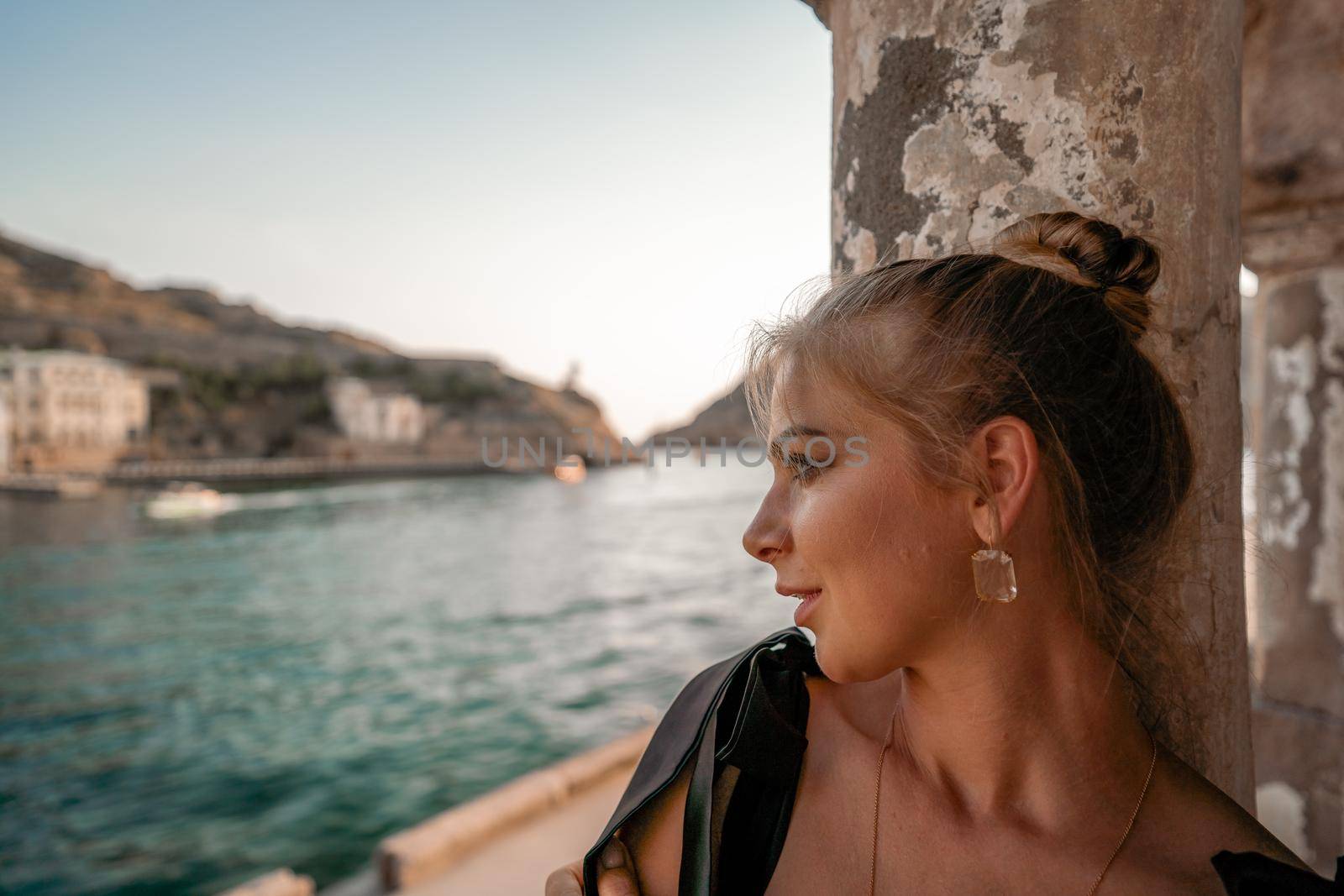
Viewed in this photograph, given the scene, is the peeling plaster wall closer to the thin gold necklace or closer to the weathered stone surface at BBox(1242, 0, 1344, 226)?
the weathered stone surface at BBox(1242, 0, 1344, 226)

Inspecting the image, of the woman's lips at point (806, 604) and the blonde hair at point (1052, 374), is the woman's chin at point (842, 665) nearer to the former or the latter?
the woman's lips at point (806, 604)

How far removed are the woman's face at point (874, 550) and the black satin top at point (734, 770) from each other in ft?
0.57

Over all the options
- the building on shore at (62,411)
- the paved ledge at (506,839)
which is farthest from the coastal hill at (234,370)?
the paved ledge at (506,839)

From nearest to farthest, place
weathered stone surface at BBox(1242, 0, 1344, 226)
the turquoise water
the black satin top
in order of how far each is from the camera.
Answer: the black satin top < weathered stone surface at BBox(1242, 0, 1344, 226) < the turquoise water

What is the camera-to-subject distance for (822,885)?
96cm

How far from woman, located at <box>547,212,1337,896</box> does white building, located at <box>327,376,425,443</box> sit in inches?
2877

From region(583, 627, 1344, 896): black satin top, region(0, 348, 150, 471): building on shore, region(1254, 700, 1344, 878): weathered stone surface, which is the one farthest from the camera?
region(0, 348, 150, 471): building on shore

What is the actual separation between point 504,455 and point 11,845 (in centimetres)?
971

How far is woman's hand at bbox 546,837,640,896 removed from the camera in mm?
1004

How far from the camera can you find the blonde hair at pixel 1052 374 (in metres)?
0.87

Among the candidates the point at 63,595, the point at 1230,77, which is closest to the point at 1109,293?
the point at 1230,77

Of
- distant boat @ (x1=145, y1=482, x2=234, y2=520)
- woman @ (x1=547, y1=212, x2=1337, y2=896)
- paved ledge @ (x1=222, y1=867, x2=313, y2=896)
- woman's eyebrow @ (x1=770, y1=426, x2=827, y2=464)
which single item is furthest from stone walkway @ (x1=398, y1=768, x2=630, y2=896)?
distant boat @ (x1=145, y1=482, x2=234, y2=520)

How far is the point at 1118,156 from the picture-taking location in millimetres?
1028

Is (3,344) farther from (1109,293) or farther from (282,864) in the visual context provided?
(1109,293)
